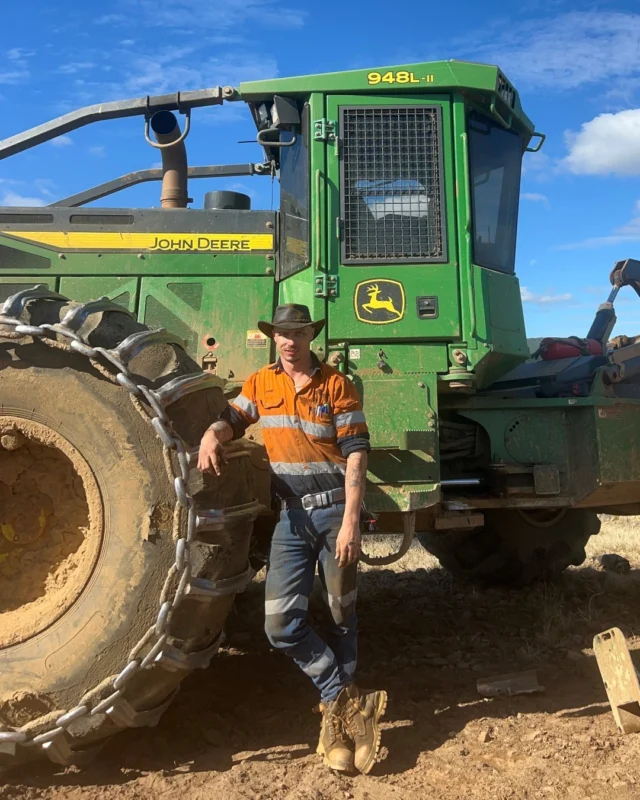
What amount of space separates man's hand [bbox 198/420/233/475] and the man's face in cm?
46

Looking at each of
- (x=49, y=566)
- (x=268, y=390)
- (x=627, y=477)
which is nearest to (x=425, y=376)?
(x=268, y=390)

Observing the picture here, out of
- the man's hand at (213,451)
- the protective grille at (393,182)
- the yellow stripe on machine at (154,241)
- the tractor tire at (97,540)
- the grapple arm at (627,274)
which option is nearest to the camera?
the tractor tire at (97,540)

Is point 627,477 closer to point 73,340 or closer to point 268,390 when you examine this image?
point 268,390

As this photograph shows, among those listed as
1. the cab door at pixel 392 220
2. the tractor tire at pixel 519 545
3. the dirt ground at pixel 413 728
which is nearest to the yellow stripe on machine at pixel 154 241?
the cab door at pixel 392 220

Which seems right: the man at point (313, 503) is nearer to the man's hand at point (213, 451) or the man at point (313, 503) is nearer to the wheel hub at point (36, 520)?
the man's hand at point (213, 451)

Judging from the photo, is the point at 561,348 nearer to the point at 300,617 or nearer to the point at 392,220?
the point at 392,220

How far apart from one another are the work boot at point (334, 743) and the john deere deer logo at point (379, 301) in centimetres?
195

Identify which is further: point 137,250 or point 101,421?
point 137,250

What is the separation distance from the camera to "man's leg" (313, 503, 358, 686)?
304 centimetres

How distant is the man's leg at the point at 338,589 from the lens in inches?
120

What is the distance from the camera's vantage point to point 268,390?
10.3 ft

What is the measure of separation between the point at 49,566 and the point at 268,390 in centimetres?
118

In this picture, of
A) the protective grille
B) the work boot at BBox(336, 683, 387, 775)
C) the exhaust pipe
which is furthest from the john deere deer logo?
the work boot at BBox(336, 683, 387, 775)

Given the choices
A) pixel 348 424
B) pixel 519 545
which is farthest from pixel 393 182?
pixel 519 545
